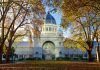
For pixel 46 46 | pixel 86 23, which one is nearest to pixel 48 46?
pixel 46 46

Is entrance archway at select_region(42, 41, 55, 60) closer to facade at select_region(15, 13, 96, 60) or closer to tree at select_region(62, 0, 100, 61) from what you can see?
facade at select_region(15, 13, 96, 60)

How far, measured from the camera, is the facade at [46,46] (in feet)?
502

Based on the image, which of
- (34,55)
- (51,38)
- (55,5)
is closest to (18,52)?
(34,55)

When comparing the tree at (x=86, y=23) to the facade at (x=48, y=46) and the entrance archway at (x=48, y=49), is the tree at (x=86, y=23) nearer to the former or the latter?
the facade at (x=48, y=46)

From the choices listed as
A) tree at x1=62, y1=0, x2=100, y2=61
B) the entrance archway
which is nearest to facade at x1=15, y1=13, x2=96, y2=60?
the entrance archway

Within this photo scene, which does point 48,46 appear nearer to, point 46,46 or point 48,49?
point 46,46

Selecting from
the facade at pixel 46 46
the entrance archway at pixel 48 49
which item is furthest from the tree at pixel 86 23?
the entrance archway at pixel 48 49

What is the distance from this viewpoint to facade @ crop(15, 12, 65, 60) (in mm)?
152875

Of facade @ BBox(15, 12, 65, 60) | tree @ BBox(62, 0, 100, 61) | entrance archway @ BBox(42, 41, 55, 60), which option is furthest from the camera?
entrance archway @ BBox(42, 41, 55, 60)

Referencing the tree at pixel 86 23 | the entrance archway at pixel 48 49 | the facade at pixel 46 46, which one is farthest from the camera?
the entrance archway at pixel 48 49

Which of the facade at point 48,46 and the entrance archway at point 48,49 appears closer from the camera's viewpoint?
the facade at point 48,46

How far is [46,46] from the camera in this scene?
159500 millimetres

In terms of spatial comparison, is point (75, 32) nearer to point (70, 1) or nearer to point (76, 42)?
point (76, 42)

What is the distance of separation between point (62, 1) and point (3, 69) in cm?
754
